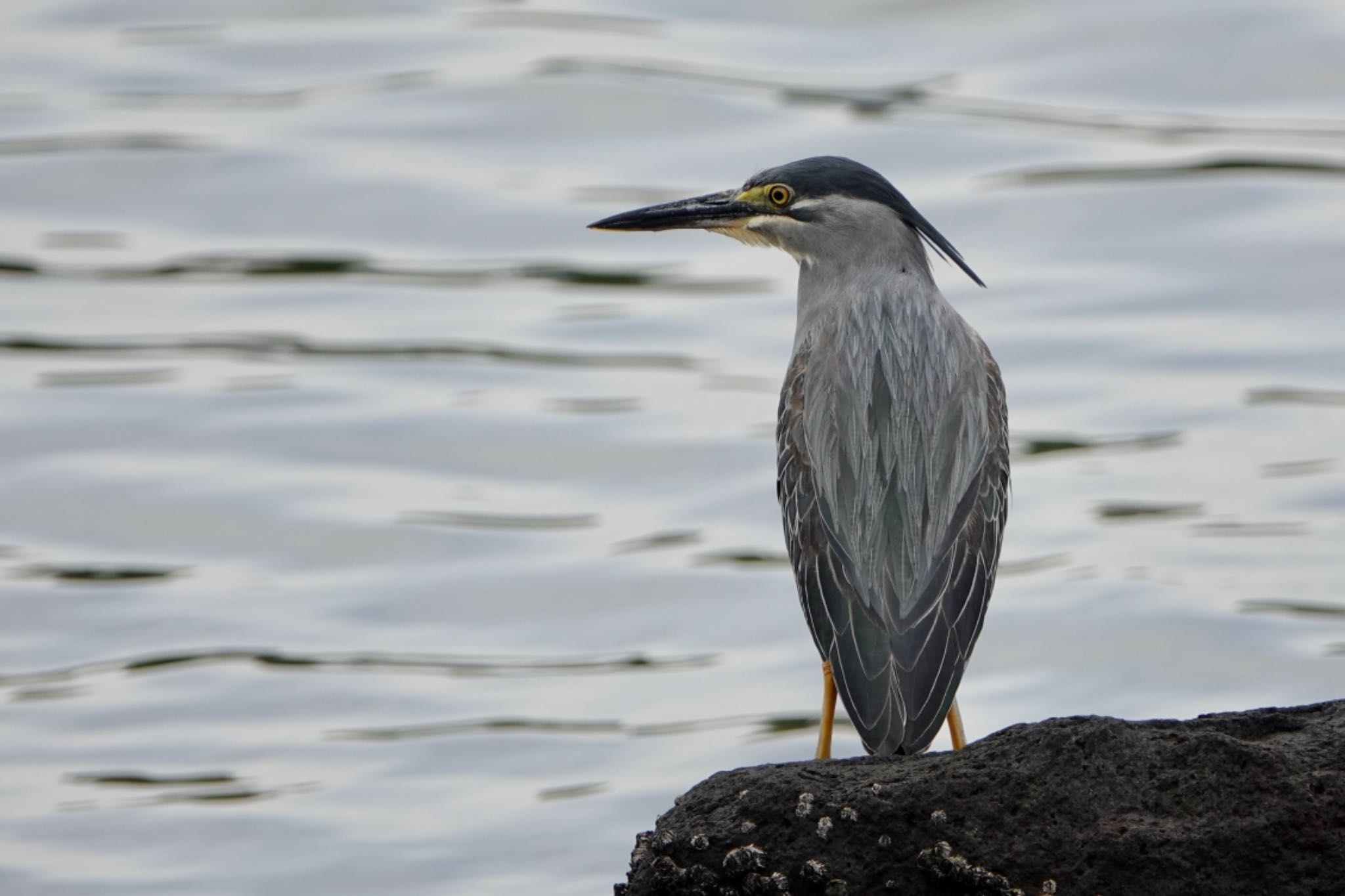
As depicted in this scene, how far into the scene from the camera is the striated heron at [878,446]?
638 cm


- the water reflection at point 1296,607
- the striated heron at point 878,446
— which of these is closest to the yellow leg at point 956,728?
the striated heron at point 878,446

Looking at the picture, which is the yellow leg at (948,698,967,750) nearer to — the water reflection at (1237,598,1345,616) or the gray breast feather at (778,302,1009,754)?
the gray breast feather at (778,302,1009,754)

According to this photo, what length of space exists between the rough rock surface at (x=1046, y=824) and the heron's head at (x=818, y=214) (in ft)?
10.1

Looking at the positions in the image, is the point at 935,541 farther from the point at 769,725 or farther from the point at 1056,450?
the point at 1056,450

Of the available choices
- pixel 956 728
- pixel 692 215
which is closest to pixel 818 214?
pixel 692 215

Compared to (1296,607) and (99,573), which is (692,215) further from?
(99,573)

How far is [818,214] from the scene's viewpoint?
7855 mm

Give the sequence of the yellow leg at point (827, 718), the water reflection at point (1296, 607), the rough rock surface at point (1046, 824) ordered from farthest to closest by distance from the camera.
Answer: the water reflection at point (1296, 607), the yellow leg at point (827, 718), the rough rock surface at point (1046, 824)

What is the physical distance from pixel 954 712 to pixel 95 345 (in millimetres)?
11266

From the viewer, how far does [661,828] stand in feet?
16.8

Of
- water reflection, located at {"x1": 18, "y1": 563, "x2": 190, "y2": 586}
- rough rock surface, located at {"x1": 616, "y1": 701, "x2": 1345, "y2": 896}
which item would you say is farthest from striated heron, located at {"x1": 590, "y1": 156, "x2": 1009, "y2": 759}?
water reflection, located at {"x1": 18, "y1": 563, "x2": 190, "y2": 586}

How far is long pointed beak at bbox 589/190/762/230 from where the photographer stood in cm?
803

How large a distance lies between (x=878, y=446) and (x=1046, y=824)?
238 centimetres

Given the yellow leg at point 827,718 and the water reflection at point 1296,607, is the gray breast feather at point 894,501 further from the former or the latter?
the water reflection at point 1296,607
